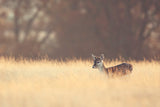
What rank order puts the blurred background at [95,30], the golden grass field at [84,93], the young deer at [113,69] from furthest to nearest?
the blurred background at [95,30] → the young deer at [113,69] → the golden grass field at [84,93]

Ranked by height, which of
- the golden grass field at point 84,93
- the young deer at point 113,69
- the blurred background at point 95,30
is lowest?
the golden grass field at point 84,93

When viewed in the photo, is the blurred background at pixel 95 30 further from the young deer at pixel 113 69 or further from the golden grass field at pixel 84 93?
the golden grass field at pixel 84 93

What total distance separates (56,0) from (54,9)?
87 centimetres

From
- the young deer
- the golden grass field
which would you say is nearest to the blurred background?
the young deer

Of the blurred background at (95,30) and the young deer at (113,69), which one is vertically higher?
the blurred background at (95,30)

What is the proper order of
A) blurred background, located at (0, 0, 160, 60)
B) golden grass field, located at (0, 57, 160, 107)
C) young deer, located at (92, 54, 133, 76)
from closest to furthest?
1. golden grass field, located at (0, 57, 160, 107)
2. young deer, located at (92, 54, 133, 76)
3. blurred background, located at (0, 0, 160, 60)

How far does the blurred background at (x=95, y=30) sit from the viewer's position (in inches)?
891

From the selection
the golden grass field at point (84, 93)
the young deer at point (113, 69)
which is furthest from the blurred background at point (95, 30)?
the golden grass field at point (84, 93)

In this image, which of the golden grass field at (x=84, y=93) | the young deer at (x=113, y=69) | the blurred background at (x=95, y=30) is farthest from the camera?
the blurred background at (x=95, y=30)

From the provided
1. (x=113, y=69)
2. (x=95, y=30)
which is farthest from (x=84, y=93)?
(x=95, y=30)

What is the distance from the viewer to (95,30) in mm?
22953

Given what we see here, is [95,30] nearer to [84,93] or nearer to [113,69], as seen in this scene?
[113,69]

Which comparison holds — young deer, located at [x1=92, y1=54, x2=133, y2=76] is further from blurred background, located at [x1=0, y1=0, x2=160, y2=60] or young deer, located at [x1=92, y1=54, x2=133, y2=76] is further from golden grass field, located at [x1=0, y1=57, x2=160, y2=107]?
blurred background, located at [x1=0, y1=0, x2=160, y2=60]

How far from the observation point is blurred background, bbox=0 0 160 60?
891 inches
